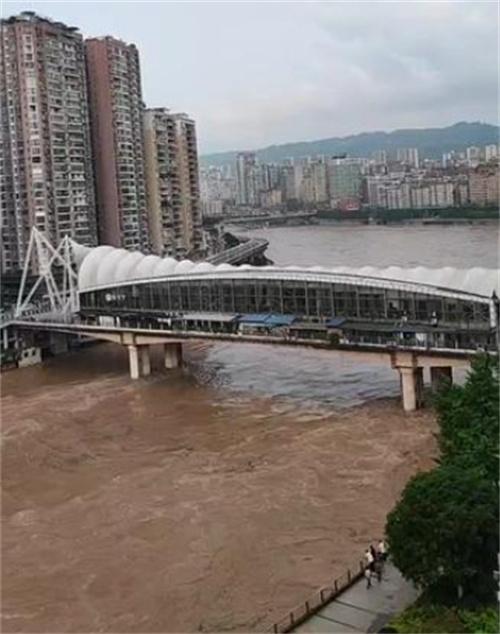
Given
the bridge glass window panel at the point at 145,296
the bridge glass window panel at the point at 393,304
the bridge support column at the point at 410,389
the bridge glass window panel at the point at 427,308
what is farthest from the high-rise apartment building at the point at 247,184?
the bridge support column at the point at 410,389

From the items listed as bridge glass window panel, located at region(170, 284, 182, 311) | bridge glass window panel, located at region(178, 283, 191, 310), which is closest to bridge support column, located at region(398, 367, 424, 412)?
bridge glass window panel, located at region(178, 283, 191, 310)

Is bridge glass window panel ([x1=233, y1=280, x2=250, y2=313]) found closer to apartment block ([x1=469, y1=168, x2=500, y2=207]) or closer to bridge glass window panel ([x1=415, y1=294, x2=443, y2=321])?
bridge glass window panel ([x1=415, y1=294, x2=443, y2=321])

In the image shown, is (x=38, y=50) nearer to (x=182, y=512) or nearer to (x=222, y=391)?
(x=222, y=391)

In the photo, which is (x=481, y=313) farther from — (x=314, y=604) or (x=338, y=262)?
(x=338, y=262)

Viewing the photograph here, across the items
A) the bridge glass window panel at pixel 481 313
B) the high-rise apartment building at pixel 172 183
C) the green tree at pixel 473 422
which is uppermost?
the high-rise apartment building at pixel 172 183

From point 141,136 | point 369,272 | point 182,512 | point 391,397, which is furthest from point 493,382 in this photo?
point 141,136

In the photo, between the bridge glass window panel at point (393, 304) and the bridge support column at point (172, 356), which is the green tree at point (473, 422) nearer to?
the bridge glass window panel at point (393, 304)

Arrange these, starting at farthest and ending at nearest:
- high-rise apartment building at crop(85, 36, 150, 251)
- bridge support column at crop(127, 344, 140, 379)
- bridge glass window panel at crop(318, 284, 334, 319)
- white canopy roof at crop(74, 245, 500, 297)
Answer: high-rise apartment building at crop(85, 36, 150, 251) < bridge support column at crop(127, 344, 140, 379) < white canopy roof at crop(74, 245, 500, 297) < bridge glass window panel at crop(318, 284, 334, 319)

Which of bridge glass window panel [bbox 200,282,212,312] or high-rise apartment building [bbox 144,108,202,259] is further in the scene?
high-rise apartment building [bbox 144,108,202,259]
